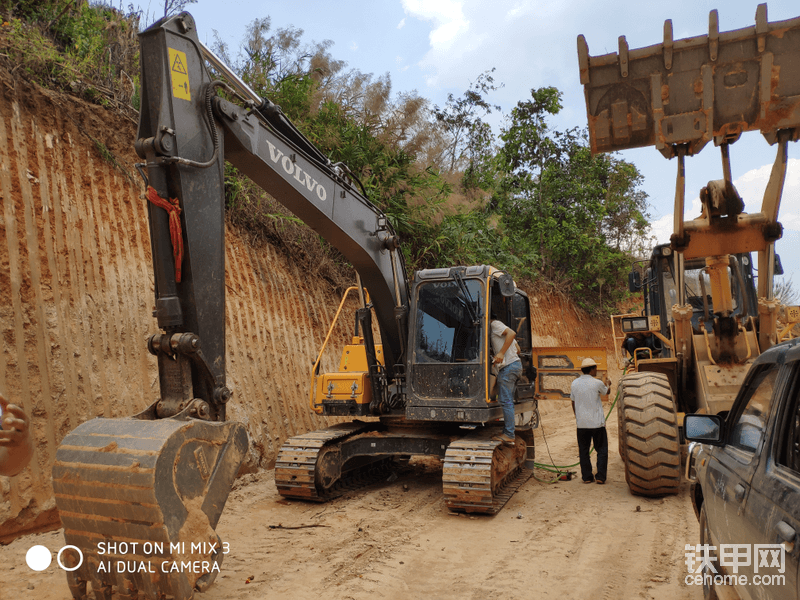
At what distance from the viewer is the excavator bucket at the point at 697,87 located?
4.80 metres

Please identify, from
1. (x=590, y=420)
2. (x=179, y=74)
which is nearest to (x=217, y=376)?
(x=179, y=74)

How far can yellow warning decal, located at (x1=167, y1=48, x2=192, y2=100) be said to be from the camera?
4203 mm

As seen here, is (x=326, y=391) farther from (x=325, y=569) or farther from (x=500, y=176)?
(x=500, y=176)

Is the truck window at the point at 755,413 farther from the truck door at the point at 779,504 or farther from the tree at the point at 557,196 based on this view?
the tree at the point at 557,196

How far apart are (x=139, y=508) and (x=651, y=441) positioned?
5.09 meters

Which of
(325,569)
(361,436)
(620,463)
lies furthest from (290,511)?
(620,463)

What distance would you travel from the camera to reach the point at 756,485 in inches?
94.2

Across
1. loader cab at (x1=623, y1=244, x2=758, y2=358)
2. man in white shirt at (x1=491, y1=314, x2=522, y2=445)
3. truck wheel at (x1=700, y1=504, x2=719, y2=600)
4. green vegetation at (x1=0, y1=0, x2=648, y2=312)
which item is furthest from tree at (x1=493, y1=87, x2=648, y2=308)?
truck wheel at (x1=700, y1=504, x2=719, y2=600)

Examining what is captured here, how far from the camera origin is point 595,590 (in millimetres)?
4258

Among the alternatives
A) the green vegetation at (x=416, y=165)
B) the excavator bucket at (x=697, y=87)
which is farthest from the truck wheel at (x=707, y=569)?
the green vegetation at (x=416, y=165)

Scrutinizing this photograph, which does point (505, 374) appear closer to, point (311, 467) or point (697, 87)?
point (311, 467)

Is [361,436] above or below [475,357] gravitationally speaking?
below

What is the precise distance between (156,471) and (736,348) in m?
6.08

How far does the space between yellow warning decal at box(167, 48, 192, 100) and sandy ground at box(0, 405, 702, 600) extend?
3.56 m
